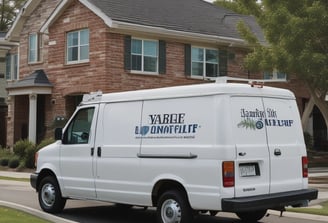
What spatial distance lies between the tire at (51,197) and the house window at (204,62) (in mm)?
17787

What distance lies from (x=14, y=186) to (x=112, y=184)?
8.90 metres

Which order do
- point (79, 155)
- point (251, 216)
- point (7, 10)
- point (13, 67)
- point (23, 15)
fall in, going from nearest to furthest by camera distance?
point (251, 216) < point (79, 155) < point (23, 15) < point (13, 67) < point (7, 10)

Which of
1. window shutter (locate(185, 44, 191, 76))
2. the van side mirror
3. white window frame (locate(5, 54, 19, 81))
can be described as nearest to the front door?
the van side mirror

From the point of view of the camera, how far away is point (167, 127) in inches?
383

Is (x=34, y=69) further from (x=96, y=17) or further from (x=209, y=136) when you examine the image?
(x=209, y=136)

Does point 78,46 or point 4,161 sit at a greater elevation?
point 78,46

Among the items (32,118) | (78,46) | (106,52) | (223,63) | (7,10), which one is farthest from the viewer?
(7,10)

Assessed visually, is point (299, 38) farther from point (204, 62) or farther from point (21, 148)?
point (21, 148)

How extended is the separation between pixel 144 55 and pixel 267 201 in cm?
1865

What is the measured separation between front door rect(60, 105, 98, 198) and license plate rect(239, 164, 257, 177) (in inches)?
124

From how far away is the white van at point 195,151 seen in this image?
352 inches

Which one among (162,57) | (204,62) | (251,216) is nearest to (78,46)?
(162,57)

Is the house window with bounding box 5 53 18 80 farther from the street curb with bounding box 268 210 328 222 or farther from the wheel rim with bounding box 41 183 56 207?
the street curb with bounding box 268 210 328 222

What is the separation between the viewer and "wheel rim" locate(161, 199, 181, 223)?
30.9 feet
